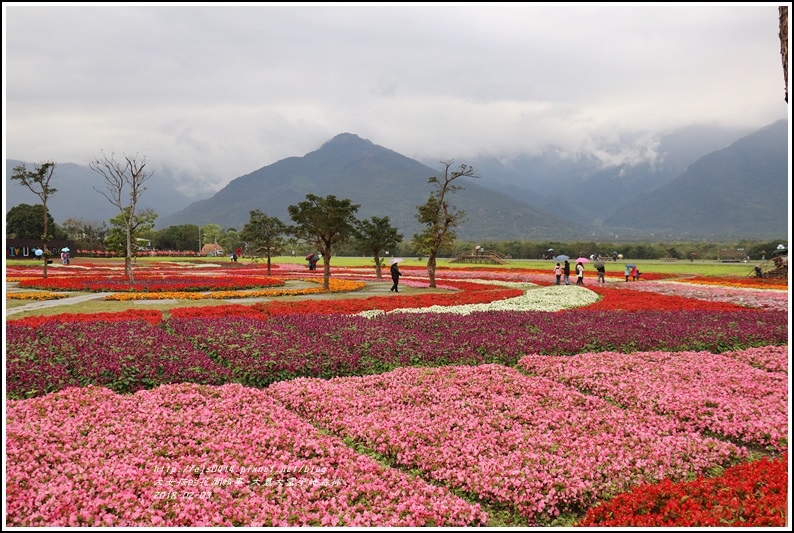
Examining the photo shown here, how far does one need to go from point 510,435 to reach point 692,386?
5.76 meters

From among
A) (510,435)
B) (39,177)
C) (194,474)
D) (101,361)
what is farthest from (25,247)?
(510,435)

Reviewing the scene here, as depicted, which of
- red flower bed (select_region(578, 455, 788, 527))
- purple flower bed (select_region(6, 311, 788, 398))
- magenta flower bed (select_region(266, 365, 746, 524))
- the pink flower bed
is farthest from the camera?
the pink flower bed

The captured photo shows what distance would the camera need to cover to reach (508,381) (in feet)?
41.1

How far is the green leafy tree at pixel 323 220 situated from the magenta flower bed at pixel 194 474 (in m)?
25.8

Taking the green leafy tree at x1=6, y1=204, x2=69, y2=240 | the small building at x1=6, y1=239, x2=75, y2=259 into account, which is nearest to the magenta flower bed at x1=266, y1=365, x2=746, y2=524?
the small building at x1=6, y1=239, x2=75, y2=259

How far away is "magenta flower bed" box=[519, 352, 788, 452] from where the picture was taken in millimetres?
9820

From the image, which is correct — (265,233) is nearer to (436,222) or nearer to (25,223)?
(436,222)

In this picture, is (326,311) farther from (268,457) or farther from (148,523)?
(148,523)

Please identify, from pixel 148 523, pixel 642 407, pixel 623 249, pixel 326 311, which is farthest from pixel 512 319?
pixel 623 249

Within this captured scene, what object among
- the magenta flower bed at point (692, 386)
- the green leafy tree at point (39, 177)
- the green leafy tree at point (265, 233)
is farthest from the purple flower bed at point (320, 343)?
the green leafy tree at point (265, 233)

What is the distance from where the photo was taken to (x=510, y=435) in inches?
355

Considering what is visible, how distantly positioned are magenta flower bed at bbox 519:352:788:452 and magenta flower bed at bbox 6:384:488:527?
6.05 m

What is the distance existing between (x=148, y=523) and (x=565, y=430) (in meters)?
6.66

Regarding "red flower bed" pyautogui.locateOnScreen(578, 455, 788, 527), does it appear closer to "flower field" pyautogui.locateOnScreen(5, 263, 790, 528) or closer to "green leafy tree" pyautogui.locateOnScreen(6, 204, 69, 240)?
"flower field" pyautogui.locateOnScreen(5, 263, 790, 528)
